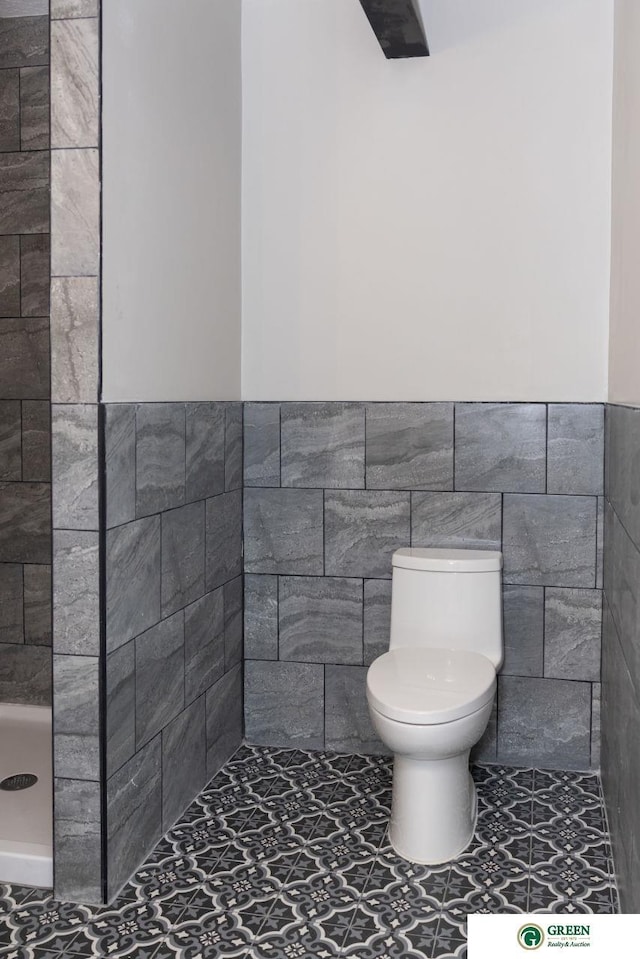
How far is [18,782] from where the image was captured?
112 inches

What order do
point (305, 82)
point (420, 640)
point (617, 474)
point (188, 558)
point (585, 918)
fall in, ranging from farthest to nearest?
point (305, 82), point (420, 640), point (188, 558), point (617, 474), point (585, 918)

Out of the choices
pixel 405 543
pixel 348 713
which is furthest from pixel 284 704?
pixel 405 543

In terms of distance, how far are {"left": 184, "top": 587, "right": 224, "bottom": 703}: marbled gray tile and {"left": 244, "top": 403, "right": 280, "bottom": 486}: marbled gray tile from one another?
460 mm

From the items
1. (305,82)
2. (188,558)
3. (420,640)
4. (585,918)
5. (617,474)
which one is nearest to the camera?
(585,918)

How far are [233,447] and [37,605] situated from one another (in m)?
1.00

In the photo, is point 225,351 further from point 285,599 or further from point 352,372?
point 285,599

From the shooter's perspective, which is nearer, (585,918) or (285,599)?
(585,918)

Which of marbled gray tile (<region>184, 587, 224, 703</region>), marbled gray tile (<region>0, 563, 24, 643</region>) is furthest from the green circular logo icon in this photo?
marbled gray tile (<region>0, 563, 24, 643</region>)

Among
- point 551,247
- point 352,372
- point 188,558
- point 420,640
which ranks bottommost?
point 420,640

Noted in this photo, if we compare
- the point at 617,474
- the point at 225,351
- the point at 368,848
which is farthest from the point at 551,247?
the point at 368,848

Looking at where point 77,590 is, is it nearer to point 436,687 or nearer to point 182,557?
point 182,557

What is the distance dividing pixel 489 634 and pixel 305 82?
2.00m

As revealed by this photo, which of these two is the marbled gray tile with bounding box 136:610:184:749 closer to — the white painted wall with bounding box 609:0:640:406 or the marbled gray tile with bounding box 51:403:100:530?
the marbled gray tile with bounding box 51:403:100:530

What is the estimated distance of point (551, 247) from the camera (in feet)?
9.88
